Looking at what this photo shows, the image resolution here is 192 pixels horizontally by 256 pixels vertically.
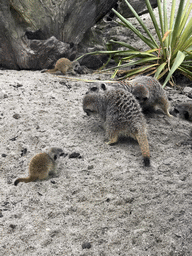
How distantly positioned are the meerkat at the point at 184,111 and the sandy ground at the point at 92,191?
0.29 feet

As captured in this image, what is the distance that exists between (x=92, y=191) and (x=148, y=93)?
1362mm

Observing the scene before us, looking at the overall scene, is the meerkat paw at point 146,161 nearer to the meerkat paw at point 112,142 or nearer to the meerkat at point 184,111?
the meerkat paw at point 112,142

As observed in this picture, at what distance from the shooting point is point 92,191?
1640 millimetres

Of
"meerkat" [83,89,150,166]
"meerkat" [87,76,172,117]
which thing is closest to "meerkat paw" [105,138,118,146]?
"meerkat" [83,89,150,166]

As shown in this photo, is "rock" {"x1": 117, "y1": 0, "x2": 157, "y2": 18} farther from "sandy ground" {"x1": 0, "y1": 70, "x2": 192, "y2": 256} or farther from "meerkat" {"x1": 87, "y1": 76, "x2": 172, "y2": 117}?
"sandy ground" {"x1": 0, "y1": 70, "x2": 192, "y2": 256}

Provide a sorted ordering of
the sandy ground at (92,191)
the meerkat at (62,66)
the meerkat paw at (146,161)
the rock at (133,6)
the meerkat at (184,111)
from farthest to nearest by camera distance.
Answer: the rock at (133,6)
the meerkat at (62,66)
the meerkat at (184,111)
the meerkat paw at (146,161)
the sandy ground at (92,191)

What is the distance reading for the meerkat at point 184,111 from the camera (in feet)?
8.65

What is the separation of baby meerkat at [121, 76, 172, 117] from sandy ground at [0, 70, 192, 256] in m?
0.19

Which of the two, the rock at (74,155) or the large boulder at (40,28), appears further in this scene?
the large boulder at (40,28)

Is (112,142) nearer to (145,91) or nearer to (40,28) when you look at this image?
(145,91)

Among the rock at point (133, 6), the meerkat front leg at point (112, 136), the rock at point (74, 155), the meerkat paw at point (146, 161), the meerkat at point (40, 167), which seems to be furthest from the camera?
the rock at point (133, 6)

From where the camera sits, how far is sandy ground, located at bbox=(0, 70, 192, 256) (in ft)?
4.16

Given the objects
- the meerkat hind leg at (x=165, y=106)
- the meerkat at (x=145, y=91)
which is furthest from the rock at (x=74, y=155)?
the meerkat hind leg at (x=165, y=106)

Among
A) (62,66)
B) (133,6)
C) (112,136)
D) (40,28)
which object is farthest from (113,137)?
(133,6)
